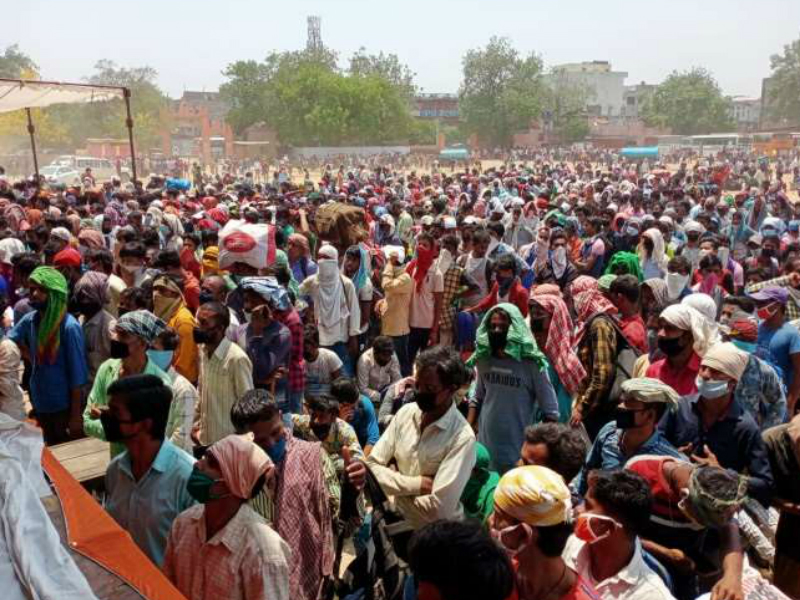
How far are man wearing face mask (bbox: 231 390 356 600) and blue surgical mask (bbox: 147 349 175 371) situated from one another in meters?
1.07

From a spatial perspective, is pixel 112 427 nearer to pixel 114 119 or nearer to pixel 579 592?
pixel 579 592

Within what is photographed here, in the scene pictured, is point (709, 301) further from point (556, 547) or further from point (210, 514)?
point (210, 514)

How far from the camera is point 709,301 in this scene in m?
5.08

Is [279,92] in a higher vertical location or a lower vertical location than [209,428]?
higher

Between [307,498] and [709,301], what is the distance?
3.41 metres

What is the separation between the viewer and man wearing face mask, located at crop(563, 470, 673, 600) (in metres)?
2.36

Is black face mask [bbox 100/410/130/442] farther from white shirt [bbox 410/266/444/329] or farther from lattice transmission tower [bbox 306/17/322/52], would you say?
lattice transmission tower [bbox 306/17/322/52]

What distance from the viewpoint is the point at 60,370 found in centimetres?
453

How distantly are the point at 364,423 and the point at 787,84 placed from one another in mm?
85618

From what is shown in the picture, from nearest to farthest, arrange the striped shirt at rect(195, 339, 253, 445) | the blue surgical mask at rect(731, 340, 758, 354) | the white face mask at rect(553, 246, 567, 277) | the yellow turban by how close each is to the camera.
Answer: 1. the yellow turban
2. the striped shirt at rect(195, 339, 253, 445)
3. the blue surgical mask at rect(731, 340, 758, 354)
4. the white face mask at rect(553, 246, 567, 277)

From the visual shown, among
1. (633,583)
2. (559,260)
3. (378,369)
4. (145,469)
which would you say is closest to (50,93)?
(559,260)

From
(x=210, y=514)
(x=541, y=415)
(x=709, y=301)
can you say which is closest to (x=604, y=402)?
(x=541, y=415)

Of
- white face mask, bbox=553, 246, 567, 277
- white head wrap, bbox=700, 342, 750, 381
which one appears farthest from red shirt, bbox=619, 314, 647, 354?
white face mask, bbox=553, 246, 567, 277

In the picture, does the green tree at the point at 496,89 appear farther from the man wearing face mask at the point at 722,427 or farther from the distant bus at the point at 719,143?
the man wearing face mask at the point at 722,427
